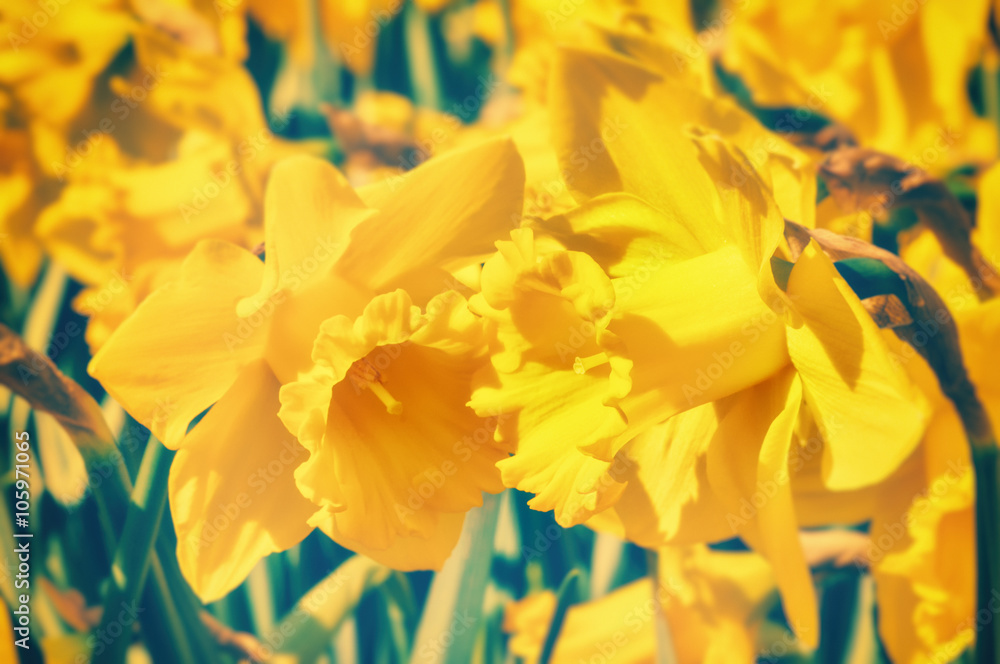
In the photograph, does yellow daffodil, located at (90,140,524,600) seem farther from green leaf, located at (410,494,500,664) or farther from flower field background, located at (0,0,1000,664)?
green leaf, located at (410,494,500,664)

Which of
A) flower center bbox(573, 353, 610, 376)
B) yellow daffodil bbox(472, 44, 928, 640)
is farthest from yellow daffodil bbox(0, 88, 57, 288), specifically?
flower center bbox(573, 353, 610, 376)

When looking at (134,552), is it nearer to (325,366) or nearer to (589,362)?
(325,366)

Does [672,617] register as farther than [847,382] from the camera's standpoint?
Yes

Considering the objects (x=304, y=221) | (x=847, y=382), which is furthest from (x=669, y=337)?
(x=304, y=221)

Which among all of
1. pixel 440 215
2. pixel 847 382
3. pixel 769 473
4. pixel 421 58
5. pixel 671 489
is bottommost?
pixel 671 489

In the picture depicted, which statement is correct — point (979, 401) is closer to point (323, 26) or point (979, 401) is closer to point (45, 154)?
point (323, 26)

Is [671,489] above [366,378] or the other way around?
the other way around

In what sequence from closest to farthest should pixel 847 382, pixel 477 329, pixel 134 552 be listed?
pixel 847 382 → pixel 477 329 → pixel 134 552
